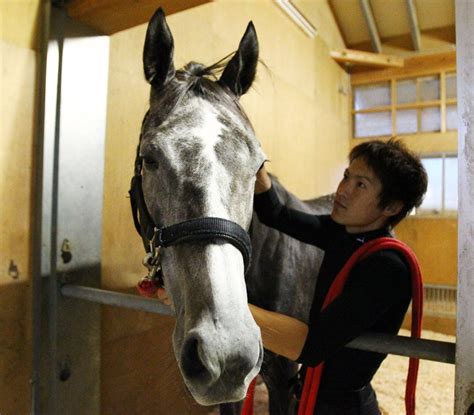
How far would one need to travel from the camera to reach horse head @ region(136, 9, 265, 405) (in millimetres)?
604

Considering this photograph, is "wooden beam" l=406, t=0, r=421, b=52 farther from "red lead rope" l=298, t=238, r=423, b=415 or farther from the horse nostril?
the horse nostril

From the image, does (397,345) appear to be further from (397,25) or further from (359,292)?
(397,25)

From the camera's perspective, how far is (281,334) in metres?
0.83

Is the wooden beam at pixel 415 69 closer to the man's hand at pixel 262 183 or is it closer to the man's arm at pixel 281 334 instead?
the man's hand at pixel 262 183

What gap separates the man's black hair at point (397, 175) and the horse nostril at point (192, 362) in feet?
2.18

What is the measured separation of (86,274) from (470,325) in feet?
3.66

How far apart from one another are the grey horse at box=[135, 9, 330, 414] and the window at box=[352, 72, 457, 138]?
4.69 metres

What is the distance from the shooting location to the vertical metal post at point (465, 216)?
2.09ft

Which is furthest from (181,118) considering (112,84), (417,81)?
(417,81)

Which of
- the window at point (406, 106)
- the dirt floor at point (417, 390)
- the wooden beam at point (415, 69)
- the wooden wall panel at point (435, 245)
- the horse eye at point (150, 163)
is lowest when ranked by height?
the dirt floor at point (417, 390)

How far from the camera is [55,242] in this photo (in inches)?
47.3

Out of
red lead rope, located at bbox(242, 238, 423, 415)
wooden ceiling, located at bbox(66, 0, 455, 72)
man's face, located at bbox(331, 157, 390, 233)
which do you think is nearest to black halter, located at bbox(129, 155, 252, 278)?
red lead rope, located at bbox(242, 238, 423, 415)

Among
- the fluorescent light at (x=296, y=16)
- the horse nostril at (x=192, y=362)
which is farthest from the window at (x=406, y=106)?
the horse nostril at (x=192, y=362)

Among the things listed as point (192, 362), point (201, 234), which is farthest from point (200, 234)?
point (192, 362)
